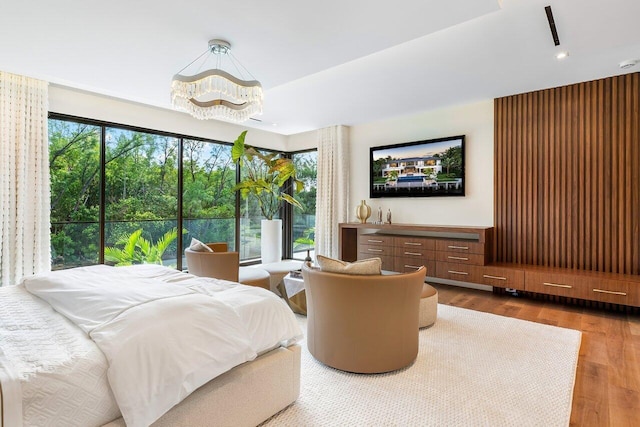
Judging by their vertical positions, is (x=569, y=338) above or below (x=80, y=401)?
below

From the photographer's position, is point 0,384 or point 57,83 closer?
point 0,384

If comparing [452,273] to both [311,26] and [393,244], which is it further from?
[311,26]

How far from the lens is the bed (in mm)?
1168

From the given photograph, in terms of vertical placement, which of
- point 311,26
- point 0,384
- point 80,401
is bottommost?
point 80,401

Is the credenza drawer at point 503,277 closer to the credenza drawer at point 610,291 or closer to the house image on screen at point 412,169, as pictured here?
the credenza drawer at point 610,291

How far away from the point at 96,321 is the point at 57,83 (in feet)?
12.3

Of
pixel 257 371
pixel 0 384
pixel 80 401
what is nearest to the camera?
pixel 0 384

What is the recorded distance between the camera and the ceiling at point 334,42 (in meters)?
2.27

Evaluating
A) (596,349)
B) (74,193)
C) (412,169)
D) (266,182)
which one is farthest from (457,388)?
(74,193)

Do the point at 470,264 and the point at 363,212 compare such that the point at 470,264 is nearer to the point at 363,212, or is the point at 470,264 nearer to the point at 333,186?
the point at 363,212

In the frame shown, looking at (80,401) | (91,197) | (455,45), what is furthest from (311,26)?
(91,197)

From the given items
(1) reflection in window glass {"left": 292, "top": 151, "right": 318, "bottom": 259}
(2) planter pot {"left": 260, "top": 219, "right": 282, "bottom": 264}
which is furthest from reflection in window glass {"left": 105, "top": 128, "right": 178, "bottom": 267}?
(1) reflection in window glass {"left": 292, "top": 151, "right": 318, "bottom": 259}

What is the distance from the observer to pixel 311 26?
96.3 inches

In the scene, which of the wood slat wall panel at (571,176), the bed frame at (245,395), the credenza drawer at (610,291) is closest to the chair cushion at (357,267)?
the bed frame at (245,395)
